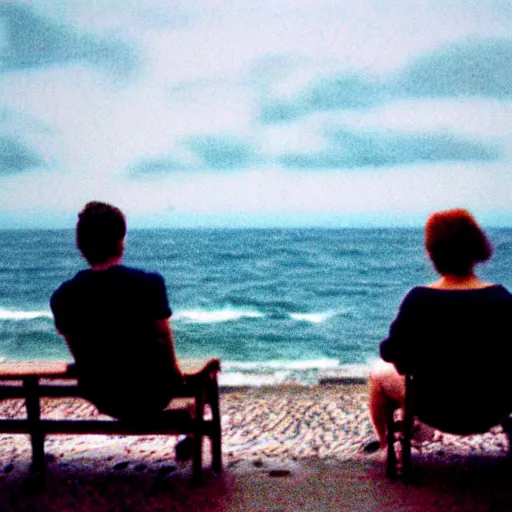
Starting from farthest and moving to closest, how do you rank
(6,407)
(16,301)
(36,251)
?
(36,251) → (16,301) → (6,407)

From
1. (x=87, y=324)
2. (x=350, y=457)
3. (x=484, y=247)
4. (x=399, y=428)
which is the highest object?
(x=484, y=247)

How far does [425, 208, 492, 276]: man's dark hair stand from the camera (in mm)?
3396

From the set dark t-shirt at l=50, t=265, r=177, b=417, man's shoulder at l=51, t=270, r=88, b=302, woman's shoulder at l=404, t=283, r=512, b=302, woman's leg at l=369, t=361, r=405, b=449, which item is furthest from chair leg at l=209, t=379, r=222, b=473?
woman's shoulder at l=404, t=283, r=512, b=302

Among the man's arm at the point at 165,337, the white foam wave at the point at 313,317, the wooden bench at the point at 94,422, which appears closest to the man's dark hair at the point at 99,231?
the man's arm at the point at 165,337

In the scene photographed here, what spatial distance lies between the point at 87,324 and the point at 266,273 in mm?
49052

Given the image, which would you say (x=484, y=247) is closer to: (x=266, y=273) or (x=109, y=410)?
(x=109, y=410)

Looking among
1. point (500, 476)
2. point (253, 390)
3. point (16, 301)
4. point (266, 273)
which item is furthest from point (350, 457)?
point (266, 273)

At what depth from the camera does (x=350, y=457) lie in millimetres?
4383

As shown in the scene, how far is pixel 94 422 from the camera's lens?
393 centimetres

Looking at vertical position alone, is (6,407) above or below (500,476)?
below

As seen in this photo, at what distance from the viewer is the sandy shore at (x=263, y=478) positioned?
3.62 m

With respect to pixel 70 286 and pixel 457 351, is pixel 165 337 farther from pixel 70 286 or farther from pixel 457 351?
pixel 457 351

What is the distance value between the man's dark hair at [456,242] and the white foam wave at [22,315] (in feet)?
92.1

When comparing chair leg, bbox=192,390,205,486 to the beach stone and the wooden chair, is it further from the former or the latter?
the wooden chair
